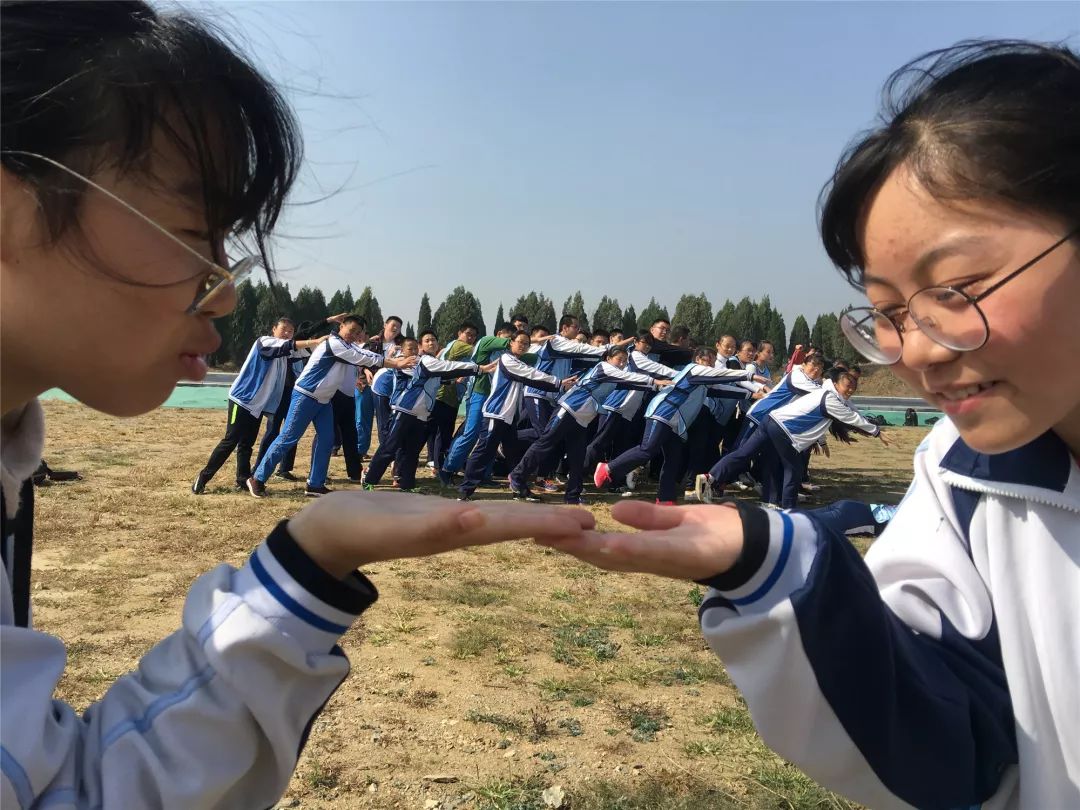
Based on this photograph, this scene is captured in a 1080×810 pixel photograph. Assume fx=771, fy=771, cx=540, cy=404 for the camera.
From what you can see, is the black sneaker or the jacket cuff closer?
the jacket cuff

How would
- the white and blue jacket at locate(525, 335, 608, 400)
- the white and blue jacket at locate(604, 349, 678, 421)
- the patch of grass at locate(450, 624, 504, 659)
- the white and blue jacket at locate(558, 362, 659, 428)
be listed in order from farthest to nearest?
the white and blue jacket at locate(525, 335, 608, 400)
the white and blue jacket at locate(604, 349, 678, 421)
the white and blue jacket at locate(558, 362, 659, 428)
the patch of grass at locate(450, 624, 504, 659)

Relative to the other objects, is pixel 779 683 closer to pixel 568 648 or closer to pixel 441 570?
pixel 568 648

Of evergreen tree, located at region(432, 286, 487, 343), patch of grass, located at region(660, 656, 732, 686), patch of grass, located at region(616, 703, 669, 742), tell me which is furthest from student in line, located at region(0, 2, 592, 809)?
evergreen tree, located at region(432, 286, 487, 343)

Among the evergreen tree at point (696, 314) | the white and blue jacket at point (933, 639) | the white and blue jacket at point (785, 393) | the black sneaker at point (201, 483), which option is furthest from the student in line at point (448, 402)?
the evergreen tree at point (696, 314)

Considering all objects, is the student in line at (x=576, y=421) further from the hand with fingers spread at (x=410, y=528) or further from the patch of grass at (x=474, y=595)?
the hand with fingers spread at (x=410, y=528)

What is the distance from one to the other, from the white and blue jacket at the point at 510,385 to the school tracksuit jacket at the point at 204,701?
27.4 ft

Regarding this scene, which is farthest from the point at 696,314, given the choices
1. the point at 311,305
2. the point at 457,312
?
the point at 311,305

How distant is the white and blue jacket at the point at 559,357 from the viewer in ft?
32.6

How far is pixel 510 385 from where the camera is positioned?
379 inches

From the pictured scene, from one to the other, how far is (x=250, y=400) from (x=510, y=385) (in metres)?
3.05

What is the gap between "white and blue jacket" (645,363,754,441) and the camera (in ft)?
30.4

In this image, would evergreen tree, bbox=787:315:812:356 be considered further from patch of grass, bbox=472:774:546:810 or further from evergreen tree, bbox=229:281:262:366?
patch of grass, bbox=472:774:546:810

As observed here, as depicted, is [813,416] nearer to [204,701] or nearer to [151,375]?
[151,375]

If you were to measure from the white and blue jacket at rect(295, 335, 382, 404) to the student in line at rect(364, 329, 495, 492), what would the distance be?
2.31 ft
